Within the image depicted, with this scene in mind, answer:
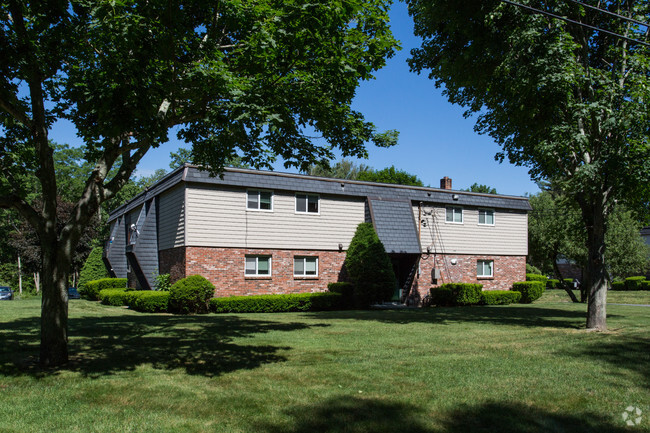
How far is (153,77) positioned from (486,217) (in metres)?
24.2

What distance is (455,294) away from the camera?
24812mm

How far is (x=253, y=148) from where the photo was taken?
403 inches

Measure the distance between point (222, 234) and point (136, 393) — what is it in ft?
49.2

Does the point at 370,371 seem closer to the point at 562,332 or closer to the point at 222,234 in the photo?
the point at 562,332

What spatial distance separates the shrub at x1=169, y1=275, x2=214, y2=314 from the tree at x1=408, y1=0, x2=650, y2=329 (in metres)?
12.2

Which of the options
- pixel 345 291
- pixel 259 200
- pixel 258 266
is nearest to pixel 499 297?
pixel 345 291

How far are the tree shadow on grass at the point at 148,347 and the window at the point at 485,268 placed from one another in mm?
16148

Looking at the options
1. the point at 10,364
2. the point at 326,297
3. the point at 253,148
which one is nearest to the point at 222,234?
the point at 326,297

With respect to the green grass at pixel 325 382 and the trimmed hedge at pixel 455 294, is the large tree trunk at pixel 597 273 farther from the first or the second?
the trimmed hedge at pixel 455 294

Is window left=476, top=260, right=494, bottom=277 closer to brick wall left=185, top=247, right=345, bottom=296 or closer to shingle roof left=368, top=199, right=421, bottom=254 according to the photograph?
shingle roof left=368, top=199, right=421, bottom=254

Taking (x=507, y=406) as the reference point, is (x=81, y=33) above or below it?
above

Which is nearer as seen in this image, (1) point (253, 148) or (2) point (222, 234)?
(1) point (253, 148)

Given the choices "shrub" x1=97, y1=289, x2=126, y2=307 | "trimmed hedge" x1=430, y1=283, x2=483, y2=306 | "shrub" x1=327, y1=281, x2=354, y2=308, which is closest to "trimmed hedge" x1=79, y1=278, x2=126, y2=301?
"shrub" x1=97, y1=289, x2=126, y2=307

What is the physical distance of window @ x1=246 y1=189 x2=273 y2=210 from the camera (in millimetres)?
22141
